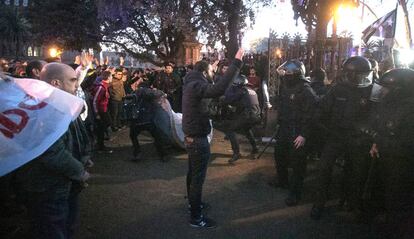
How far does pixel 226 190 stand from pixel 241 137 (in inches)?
188

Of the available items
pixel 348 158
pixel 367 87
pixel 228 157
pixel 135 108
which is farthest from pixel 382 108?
pixel 135 108

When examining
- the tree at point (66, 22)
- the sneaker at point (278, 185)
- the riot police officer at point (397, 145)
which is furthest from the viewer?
the tree at point (66, 22)

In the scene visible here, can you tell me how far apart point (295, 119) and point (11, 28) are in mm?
69933

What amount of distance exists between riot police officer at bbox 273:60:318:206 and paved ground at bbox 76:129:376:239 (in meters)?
0.43

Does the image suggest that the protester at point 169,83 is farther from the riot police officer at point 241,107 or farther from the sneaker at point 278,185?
the sneaker at point 278,185

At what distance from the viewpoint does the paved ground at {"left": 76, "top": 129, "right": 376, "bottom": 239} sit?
15.5 feet

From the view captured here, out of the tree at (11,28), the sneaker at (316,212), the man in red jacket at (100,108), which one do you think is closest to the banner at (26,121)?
the sneaker at (316,212)

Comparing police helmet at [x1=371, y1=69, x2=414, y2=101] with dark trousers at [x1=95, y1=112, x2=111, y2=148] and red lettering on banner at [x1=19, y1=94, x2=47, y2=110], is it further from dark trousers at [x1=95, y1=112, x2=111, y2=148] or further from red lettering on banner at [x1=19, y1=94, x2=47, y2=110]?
dark trousers at [x1=95, y1=112, x2=111, y2=148]

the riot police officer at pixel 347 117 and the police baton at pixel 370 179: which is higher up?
the riot police officer at pixel 347 117

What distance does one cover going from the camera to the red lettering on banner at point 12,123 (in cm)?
264

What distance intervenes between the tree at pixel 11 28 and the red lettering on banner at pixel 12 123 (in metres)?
68.1

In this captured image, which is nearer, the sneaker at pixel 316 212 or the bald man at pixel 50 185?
the bald man at pixel 50 185

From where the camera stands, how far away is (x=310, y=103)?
5.72 metres

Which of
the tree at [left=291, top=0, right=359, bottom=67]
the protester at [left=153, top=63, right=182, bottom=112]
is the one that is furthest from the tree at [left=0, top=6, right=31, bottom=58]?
the protester at [left=153, top=63, right=182, bottom=112]
